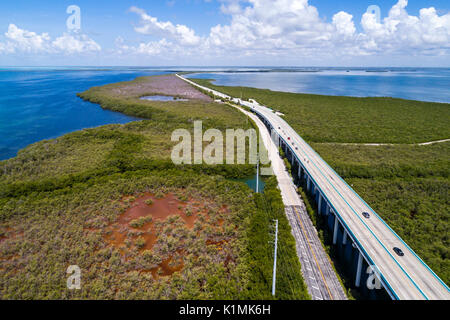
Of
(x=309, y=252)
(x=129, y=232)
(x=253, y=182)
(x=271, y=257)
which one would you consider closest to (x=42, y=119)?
(x=129, y=232)

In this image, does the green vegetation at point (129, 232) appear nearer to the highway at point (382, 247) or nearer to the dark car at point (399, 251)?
the highway at point (382, 247)

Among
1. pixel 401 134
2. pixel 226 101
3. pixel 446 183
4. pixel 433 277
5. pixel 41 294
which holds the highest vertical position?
pixel 226 101

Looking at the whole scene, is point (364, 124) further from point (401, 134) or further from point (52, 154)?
point (52, 154)

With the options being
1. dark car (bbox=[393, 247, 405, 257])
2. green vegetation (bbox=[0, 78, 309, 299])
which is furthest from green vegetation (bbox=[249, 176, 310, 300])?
dark car (bbox=[393, 247, 405, 257])

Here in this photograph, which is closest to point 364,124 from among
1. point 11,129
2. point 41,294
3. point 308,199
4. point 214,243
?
point 308,199

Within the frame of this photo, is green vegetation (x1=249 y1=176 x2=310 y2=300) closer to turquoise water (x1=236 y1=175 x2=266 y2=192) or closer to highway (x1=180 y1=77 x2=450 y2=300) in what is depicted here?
highway (x1=180 y1=77 x2=450 y2=300)

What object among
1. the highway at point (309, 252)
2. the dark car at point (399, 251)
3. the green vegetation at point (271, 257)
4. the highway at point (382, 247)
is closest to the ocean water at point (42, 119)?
the green vegetation at point (271, 257)
